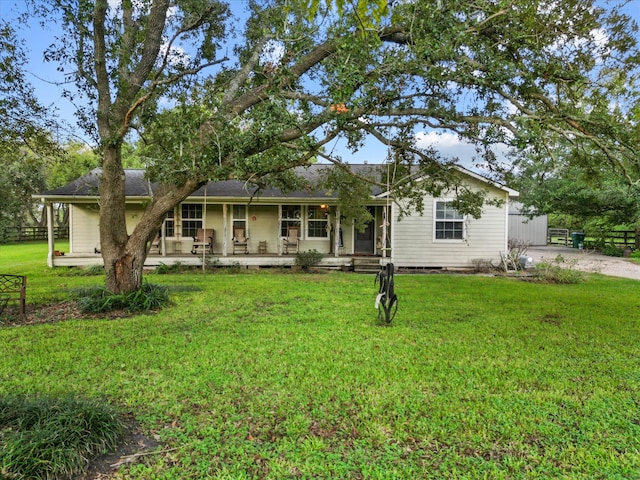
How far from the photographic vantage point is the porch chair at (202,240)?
13.8 m

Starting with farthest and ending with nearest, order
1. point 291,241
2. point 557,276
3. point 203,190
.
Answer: point 291,241, point 203,190, point 557,276

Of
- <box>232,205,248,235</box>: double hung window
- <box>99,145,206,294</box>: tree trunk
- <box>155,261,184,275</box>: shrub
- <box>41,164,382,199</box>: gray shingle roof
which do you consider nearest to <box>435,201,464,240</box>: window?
<box>41,164,382,199</box>: gray shingle roof

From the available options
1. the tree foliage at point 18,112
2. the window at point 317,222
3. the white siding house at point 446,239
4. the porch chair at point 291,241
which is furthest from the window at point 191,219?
the white siding house at point 446,239

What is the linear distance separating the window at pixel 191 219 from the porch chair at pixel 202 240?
1.13 feet

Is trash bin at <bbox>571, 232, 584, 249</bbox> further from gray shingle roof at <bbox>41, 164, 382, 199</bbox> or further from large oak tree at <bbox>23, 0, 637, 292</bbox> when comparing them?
large oak tree at <bbox>23, 0, 637, 292</bbox>

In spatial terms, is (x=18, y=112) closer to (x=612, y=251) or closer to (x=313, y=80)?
(x=313, y=80)

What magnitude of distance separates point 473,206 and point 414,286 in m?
2.81

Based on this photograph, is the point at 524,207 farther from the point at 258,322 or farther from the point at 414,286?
the point at 258,322

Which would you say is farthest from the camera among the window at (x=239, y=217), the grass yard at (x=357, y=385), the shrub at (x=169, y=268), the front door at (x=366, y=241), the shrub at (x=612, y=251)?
the shrub at (x=612, y=251)

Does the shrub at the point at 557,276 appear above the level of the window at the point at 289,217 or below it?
below

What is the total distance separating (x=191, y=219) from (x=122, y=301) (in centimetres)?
768

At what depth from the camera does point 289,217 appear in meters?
15.0

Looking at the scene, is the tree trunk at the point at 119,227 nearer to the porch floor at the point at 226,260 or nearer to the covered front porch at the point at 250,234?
the porch floor at the point at 226,260

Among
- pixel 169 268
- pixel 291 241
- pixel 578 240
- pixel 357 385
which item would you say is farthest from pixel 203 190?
pixel 578 240
